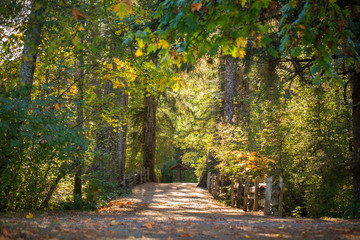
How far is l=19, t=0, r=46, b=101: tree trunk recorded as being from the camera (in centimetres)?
640

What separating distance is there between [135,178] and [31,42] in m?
15.0

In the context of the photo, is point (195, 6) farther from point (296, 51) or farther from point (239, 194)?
point (239, 194)

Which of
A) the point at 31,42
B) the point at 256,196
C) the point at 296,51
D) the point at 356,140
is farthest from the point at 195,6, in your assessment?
the point at 256,196

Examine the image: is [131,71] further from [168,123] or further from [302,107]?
[168,123]

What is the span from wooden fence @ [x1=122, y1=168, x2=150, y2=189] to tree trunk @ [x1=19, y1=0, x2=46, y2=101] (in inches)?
446

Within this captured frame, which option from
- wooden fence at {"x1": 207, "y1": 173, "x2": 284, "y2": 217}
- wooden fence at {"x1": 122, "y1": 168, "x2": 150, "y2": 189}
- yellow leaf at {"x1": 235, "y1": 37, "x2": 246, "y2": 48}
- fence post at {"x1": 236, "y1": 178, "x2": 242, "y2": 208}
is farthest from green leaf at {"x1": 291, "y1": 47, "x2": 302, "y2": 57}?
wooden fence at {"x1": 122, "y1": 168, "x2": 150, "y2": 189}

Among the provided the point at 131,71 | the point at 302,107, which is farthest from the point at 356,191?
the point at 131,71

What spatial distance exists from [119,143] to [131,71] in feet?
32.0

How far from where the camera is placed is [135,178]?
810 inches

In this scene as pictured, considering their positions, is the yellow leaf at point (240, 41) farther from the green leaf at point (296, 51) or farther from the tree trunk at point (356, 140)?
the tree trunk at point (356, 140)

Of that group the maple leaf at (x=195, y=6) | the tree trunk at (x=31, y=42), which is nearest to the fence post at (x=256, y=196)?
the maple leaf at (x=195, y=6)

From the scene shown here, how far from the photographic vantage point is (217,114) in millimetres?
23438

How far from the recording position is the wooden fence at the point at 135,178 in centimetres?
1820

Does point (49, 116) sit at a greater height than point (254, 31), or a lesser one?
lesser
